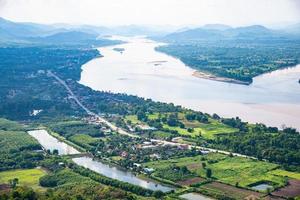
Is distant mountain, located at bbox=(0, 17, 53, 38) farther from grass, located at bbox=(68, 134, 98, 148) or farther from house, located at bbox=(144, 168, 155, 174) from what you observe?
house, located at bbox=(144, 168, 155, 174)

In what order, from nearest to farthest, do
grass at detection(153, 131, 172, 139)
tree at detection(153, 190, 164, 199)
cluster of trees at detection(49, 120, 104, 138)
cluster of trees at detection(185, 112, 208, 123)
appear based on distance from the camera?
tree at detection(153, 190, 164, 199) → grass at detection(153, 131, 172, 139) → cluster of trees at detection(49, 120, 104, 138) → cluster of trees at detection(185, 112, 208, 123)

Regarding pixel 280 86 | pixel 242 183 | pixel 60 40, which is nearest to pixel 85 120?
pixel 242 183

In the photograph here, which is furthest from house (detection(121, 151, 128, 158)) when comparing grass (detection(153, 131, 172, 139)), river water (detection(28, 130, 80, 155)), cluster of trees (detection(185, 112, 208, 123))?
cluster of trees (detection(185, 112, 208, 123))

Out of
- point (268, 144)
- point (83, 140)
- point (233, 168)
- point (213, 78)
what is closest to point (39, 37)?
point (213, 78)

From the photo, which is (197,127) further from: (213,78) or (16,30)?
(16,30)

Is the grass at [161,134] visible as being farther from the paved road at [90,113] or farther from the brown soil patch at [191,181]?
the brown soil patch at [191,181]

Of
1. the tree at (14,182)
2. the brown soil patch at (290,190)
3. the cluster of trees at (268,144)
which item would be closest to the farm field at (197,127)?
the cluster of trees at (268,144)

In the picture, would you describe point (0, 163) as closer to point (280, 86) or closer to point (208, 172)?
point (208, 172)
